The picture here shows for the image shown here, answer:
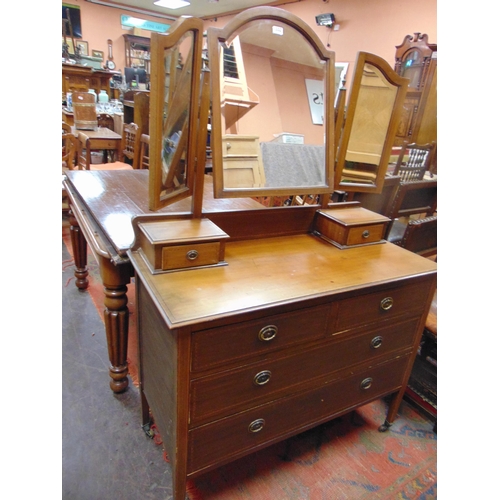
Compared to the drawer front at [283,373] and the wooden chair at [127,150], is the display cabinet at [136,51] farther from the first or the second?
the drawer front at [283,373]

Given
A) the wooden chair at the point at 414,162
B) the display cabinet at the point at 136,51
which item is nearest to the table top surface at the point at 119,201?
the wooden chair at the point at 414,162

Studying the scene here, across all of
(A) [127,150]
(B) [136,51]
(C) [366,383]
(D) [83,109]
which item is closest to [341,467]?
(C) [366,383]

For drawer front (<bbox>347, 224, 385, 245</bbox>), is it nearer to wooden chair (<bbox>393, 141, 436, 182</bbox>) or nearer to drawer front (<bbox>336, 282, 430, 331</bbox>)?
drawer front (<bbox>336, 282, 430, 331</bbox>)

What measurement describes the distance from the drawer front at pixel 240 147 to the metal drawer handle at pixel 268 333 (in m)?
0.60

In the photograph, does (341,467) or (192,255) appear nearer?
(192,255)

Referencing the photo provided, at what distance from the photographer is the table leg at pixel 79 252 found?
2.30 m

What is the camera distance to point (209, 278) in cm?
108

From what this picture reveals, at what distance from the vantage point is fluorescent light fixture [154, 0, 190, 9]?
8.05 metres

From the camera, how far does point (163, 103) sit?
103 centimetres

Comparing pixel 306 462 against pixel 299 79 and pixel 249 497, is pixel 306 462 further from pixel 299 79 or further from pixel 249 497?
pixel 299 79

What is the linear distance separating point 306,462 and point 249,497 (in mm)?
290

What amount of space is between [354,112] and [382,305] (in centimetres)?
75

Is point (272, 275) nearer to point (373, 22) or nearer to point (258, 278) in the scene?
point (258, 278)
